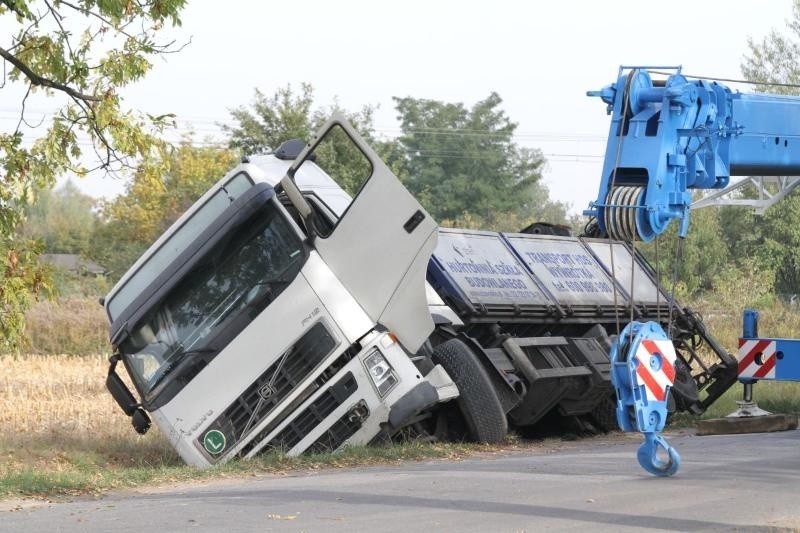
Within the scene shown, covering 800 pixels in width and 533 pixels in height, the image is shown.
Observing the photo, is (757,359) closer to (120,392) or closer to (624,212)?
(624,212)

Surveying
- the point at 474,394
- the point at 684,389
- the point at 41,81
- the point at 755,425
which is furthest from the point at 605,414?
the point at 41,81

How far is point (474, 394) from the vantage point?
12.5 m

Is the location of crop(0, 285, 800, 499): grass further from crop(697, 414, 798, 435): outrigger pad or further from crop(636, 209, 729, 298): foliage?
crop(636, 209, 729, 298): foliage

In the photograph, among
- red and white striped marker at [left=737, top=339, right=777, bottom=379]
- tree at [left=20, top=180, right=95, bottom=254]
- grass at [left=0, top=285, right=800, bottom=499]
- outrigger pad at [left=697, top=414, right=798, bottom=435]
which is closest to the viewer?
grass at [left=0, top=285, right=800, bottom=499]

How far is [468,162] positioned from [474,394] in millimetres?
65085

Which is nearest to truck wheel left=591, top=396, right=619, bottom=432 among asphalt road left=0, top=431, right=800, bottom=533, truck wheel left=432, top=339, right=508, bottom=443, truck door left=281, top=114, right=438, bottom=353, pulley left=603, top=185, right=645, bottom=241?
truck wheel left=432, top=339, right=508, bottom=443

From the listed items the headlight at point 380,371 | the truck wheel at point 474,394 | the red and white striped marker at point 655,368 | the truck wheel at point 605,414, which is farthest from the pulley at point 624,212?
the truck wheel at point 605,414

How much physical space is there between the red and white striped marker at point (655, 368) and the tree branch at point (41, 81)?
238 inches

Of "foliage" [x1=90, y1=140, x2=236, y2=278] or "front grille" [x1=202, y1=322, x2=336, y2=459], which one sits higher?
"foliage" [x1=90, y1=140, x2=236, y2=278]

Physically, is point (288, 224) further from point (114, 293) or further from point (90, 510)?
point (90, 510)

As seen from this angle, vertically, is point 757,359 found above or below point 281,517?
below

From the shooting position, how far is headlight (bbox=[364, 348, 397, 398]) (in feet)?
37.5

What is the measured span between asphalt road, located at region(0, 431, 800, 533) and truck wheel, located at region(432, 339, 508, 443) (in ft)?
4.28

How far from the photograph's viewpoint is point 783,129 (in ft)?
38.4
